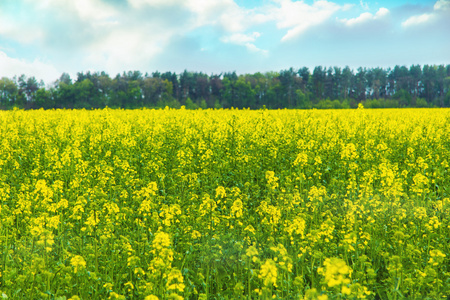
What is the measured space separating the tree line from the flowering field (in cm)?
6641

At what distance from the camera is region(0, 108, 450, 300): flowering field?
3812 millimetres

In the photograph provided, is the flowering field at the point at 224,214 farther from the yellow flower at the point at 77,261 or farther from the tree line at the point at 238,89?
the tree line at the point at 238,89

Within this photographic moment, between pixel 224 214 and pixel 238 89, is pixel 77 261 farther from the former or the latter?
pixel 238 89

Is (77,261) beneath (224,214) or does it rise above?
above

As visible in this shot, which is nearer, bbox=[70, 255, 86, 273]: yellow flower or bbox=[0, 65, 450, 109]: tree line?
bbox=[70, 255, 86, 273]: yellow flower

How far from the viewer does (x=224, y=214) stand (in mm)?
5965

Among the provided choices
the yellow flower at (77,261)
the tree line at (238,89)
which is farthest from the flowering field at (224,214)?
the tree line at (238,89)

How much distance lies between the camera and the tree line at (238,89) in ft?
273

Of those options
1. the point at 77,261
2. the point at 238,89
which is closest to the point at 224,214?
the point at 77,261

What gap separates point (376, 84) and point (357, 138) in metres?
97.7

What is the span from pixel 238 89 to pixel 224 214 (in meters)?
83.8

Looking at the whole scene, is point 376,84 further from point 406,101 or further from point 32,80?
point 32,80

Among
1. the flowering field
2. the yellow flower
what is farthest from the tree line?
the yellow flower

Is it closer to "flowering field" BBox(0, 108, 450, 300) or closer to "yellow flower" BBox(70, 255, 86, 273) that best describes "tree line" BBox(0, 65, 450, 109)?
"flowering field" BBox(0, 108, 450, 300)
